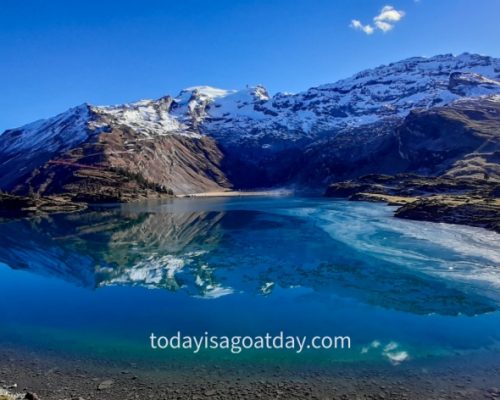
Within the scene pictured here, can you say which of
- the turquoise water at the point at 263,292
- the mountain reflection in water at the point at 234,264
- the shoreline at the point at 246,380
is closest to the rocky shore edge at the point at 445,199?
the turquoise water at the point at 263,292

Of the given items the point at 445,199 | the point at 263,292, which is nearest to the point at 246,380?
the point at 263,292

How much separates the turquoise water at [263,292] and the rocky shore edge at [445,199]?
489 inches

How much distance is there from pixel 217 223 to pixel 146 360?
78425 millimetres

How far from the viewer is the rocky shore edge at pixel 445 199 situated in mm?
89312

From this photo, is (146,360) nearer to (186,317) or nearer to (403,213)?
(186,317)

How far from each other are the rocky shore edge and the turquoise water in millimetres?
12414

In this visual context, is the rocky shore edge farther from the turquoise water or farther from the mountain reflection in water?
the mountain reflection in water

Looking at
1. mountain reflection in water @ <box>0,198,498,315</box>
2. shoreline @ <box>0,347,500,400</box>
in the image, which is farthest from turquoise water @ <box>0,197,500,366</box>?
shoreline @ <box>0,347,500,400</box>

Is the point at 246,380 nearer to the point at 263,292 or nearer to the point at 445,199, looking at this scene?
the point at 263,292

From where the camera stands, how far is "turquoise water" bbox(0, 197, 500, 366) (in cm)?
3019

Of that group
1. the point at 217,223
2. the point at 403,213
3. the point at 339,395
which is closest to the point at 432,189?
the point at 403,213

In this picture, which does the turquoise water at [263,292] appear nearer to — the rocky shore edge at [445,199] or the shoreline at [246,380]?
the shoreline at [246,380]

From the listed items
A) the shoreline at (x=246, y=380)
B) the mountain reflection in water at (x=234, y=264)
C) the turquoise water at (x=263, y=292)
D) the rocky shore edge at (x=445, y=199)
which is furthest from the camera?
the rocky shore edge at (x=445, y=199)

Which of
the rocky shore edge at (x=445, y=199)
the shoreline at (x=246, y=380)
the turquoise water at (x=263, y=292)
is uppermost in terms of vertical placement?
the rocky shore edge at (x=445, y=199)
